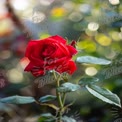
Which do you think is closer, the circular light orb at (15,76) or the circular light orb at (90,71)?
the circular light orb at (90,71)

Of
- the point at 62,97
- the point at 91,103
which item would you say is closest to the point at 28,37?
the point at 91,103

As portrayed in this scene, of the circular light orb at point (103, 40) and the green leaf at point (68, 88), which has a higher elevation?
the green leaf at point (68, 88)

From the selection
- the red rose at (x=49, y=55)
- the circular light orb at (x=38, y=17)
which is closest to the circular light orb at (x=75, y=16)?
the circular light orb at (x=38, y=17)

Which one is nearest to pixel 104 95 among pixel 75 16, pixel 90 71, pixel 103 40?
pixel 90 71

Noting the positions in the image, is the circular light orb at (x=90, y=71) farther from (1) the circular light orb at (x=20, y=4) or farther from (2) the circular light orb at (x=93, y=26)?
(1) the circular light orb at (x=20, y=4)

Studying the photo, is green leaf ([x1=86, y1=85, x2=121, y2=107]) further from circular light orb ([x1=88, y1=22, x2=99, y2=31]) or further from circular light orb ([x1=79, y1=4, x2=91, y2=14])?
circular light orb ([x1=79, y1=4, x2=91, y2=14])

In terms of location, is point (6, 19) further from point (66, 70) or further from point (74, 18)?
point (66, 70)

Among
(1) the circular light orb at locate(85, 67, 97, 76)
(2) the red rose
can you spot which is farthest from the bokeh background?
(2) the red rose

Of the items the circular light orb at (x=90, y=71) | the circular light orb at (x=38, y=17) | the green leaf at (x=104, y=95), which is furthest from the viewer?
the circular light orb at (x=38, y=17)

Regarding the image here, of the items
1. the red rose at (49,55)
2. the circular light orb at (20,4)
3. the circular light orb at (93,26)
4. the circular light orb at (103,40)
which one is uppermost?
the red rose at (49,55)
